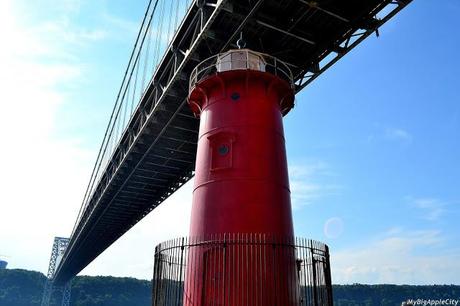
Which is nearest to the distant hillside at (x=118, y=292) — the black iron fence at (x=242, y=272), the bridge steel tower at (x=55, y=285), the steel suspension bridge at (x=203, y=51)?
the bridge steel tower at (x=55, y=285)

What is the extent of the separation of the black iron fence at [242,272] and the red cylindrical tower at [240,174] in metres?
0.02

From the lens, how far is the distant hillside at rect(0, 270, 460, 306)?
13395 centimetres

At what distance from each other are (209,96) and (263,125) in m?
1.83

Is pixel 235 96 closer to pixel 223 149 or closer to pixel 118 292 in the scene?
pixel 223 149

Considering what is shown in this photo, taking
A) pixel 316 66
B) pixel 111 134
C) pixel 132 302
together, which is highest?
pixel 111 134

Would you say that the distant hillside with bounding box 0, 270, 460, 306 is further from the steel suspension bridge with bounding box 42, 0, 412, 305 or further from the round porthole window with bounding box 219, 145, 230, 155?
the round porthole window with bounding box 219, 145, 230, 155

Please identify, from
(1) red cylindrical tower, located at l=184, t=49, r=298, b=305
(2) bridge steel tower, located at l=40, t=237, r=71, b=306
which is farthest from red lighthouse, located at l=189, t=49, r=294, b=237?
(2) bridge steel tower, located at l=40, t=237, r=71, b=306

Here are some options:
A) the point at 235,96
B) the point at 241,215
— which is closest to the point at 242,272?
the point at 241,215

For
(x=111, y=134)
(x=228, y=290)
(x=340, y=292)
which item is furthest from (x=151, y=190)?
(x=340, y=292)

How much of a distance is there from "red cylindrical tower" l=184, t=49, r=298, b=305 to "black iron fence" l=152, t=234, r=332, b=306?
0.9 inches

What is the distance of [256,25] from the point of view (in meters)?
13.9

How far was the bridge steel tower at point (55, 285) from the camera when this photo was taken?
11371 centimetres

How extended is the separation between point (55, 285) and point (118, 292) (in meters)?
29.9

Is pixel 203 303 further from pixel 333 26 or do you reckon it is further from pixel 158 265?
pixel 333 26
